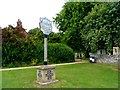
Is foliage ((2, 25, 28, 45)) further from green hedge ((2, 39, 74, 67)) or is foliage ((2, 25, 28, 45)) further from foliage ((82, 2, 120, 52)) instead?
foliage ((82, 2, 120, 52))

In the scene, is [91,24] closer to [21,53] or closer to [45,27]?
[21,53]

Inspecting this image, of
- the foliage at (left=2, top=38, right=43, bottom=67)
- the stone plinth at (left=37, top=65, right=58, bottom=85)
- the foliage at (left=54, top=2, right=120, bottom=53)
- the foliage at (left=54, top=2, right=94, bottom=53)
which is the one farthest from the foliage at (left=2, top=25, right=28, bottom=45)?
the stone plinth at (left=37, top=65, right=58, bottom=85)

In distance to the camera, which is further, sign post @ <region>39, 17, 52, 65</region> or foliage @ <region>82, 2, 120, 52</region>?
foliage @ <region>82, 2, 120, 52</region>

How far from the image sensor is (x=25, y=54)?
17.9 metres

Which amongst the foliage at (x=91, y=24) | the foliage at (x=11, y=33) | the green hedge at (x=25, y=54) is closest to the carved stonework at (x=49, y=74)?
the foliage at (x=91, y=24)

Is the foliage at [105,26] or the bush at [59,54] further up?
the foliage at [105,26]

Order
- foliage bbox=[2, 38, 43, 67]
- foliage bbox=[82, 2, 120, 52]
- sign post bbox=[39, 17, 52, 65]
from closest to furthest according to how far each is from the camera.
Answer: sign post bbox=[39, 17, 52, 65], foliage bbox=[82, 2, 120, 52], foliage bbox=[2, 38, 43, 67]

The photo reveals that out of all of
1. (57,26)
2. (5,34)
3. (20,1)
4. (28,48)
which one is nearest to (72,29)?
(57,26)

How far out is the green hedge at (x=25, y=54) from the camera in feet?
55.7

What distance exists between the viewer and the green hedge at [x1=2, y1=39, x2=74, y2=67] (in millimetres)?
16969

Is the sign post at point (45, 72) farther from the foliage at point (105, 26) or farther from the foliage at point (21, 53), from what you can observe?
the foliage at point (21, 53)

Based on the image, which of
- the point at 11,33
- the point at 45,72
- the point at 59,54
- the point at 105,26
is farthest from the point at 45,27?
the point at 59,54

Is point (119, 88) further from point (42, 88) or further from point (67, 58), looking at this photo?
point (67, 58)

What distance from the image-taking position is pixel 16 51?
1742cm
